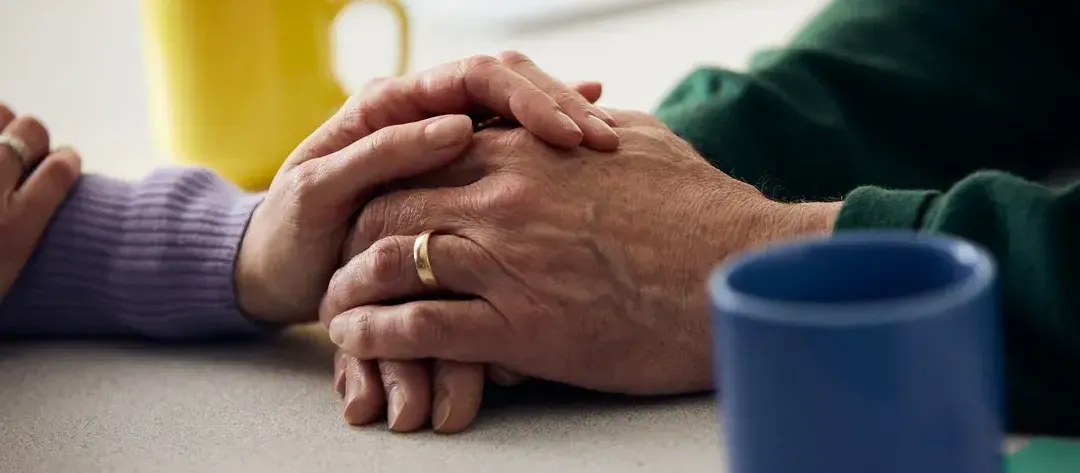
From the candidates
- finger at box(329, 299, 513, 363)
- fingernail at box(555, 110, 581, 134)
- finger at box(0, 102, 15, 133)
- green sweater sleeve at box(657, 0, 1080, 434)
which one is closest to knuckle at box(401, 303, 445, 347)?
finger at box(329, 299, 513, 363)

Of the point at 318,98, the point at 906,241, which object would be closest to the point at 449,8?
the point at 318,98

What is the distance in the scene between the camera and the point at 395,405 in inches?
24.6

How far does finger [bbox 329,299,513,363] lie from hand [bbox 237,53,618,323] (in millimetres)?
81

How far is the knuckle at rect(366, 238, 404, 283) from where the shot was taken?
655 millimetres

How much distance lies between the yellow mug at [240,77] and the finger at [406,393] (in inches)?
15.4

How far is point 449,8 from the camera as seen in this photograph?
145 centimetres

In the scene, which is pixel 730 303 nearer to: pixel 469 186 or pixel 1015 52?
pixel 469 186

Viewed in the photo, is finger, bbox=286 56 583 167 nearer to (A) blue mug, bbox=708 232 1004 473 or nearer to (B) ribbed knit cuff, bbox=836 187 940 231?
(B) ribbed knit cuff, bbox=836 187 940 231

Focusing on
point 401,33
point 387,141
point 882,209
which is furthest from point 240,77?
point 882,209

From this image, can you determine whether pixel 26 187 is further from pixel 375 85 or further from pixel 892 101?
pixel 892 101

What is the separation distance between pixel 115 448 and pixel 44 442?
46 mm

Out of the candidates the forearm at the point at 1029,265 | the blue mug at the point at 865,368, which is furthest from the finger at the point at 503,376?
the blue mug at the point at 865,368

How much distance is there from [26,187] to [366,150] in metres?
0.26

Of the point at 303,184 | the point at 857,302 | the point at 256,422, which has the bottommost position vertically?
the point at 256,422
